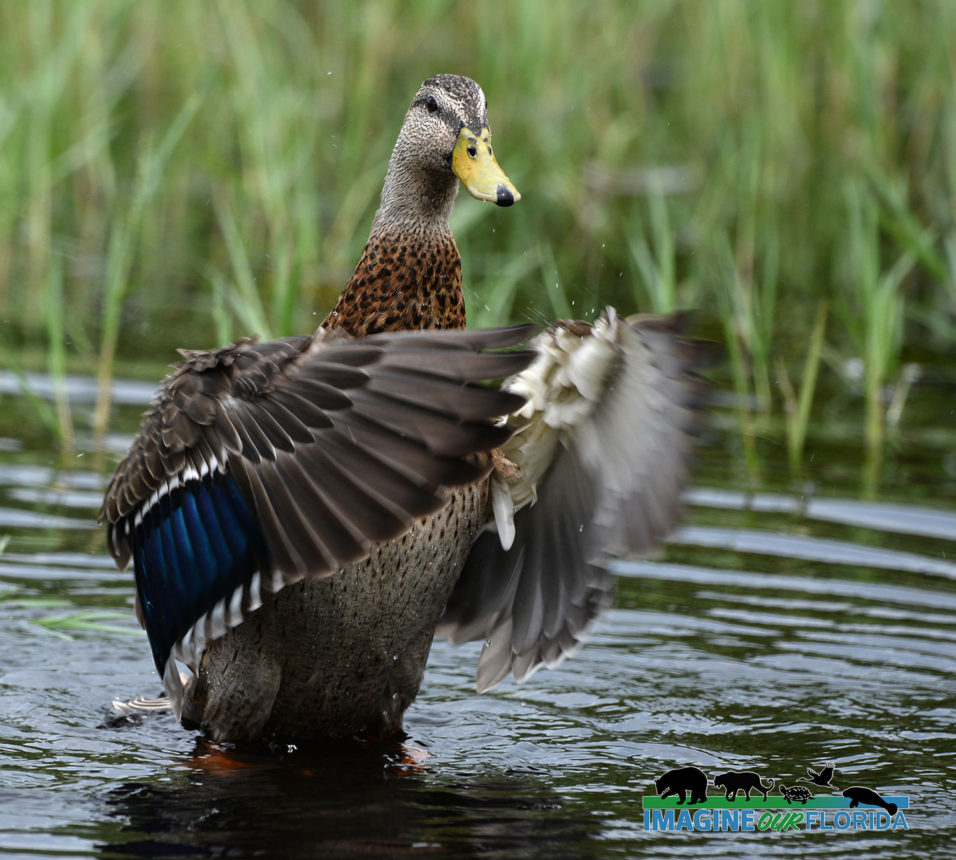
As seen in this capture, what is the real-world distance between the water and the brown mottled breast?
2.77 ft

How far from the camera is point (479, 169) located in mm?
4305

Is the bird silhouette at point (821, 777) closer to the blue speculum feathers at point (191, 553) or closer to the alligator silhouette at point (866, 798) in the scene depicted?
the alligator silhouette at point (866, 798)

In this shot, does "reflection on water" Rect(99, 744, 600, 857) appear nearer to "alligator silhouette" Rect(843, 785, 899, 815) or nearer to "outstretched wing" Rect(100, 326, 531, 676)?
"outstretched wing" Rect(100, 326, 531, 676)

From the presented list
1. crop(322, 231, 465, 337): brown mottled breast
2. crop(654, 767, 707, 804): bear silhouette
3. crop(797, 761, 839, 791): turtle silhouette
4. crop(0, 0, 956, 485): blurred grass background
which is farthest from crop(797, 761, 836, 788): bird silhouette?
crop(0, 0, 956, 485): blurred grass background

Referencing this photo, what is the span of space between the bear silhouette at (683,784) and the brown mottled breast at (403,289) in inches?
49.2

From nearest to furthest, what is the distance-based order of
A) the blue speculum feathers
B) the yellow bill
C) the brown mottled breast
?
the blue speculum feathers → the yellow bill → the brown mottled breast

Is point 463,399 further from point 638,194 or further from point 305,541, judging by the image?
point 638,194

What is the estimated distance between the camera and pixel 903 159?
9.85m

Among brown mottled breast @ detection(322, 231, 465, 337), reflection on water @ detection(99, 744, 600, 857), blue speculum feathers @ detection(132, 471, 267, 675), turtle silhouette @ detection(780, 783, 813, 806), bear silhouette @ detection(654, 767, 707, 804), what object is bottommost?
reflection on water @ detection(99, 744, 600, 857)

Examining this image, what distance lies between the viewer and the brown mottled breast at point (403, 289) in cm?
429

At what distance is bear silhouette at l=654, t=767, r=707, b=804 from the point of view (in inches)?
157

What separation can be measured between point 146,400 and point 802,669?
3.27m

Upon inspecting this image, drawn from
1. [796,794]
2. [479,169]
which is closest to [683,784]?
[796,794]

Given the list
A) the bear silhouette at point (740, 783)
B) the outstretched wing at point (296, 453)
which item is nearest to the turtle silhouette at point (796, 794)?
the bear silhouette at point (740, 783)
